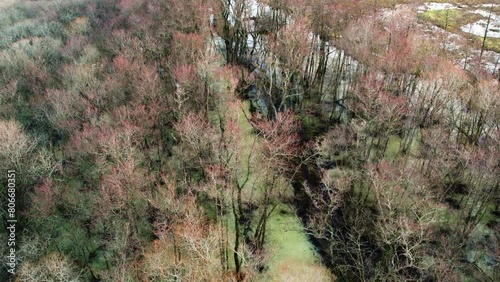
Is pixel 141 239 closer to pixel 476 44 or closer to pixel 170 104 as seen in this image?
pixel 170 104

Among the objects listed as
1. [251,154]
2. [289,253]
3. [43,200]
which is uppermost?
[251,154]

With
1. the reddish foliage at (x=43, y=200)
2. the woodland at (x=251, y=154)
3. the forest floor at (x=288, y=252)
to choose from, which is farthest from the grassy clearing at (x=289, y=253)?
the reddish foliage at (x=43, y=200)

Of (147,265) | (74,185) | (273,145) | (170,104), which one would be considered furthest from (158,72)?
(147,265)

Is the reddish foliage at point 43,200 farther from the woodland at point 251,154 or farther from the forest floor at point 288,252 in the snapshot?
the forest floor at point 288,252

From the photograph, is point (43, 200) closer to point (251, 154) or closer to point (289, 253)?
point (251, 154)

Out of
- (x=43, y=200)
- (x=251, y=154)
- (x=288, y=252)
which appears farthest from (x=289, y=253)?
(x=43, y=200)

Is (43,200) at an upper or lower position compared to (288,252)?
upper

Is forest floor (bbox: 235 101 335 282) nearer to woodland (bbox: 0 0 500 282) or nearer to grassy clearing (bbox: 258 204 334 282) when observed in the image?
grassy clearing (bbox: 258 204 334 282)

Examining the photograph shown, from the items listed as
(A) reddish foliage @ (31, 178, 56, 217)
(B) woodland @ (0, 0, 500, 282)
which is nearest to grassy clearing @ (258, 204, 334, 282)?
(B) woodland @ (0, 0, 500, 282)
